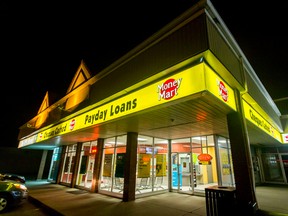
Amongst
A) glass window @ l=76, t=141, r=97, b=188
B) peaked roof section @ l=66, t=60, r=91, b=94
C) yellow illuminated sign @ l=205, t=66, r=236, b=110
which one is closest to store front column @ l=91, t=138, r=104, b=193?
glass window @ l=76, t=141, r=97, b=188

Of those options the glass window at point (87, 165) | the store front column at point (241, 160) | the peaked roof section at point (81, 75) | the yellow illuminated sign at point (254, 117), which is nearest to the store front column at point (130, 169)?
the glass window at point (87, 165)

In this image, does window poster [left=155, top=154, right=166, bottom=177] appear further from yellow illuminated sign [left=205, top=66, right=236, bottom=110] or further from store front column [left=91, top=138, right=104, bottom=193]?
yellow illuminated sign [left=205, top=66, right=236, bottom=110]

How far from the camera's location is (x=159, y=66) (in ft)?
17.3

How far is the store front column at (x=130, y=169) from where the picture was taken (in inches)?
323

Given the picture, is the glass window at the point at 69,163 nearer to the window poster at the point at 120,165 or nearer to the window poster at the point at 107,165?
the window poster at the point at 107,165

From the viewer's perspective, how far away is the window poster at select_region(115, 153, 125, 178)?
9.35 metres

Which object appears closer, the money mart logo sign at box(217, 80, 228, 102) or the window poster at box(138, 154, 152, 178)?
the money mart logo sign at box(217, 80, 228, 102)

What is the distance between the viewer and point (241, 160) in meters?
5.39

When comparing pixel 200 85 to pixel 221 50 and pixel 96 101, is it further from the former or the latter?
pixel 96 101

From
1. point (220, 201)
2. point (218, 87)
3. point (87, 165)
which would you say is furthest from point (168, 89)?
point (87, 165)

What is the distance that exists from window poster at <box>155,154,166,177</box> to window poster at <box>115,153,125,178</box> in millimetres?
2362

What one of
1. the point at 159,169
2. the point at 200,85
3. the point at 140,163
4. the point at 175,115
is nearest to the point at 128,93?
the point at 175,115

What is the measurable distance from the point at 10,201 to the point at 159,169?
7512mm

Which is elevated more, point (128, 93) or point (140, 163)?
point (128, 93)
